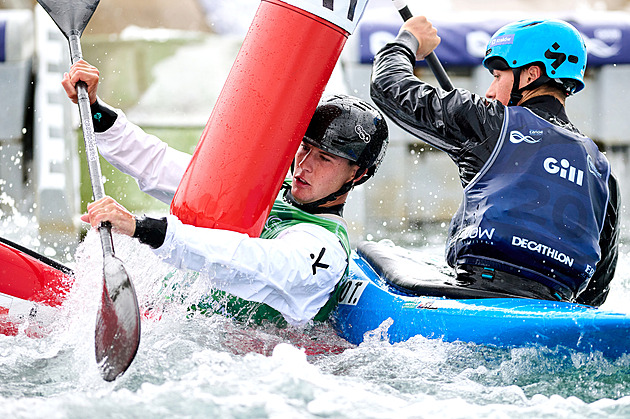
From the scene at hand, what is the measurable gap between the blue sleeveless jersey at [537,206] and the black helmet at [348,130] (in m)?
0.46

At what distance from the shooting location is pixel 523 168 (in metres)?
2.76

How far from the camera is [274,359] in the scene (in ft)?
7.70

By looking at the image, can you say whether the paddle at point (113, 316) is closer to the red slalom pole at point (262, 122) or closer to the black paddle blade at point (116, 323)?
the black paddle blade at point (116, 323)

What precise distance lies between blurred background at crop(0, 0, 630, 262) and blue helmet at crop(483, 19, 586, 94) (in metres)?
4.46

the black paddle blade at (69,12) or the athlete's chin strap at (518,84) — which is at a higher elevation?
the athlete's chin strap at (518,84)

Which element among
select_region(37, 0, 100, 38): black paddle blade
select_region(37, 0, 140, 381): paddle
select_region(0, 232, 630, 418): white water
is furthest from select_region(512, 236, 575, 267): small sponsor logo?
select_region(37, 0, 100, 38): black paddle blade

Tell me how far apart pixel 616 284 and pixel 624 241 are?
132 inches

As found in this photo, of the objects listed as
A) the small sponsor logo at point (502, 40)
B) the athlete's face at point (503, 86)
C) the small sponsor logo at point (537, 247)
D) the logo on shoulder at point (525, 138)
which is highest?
the small sponsor logo at point (502, 40)

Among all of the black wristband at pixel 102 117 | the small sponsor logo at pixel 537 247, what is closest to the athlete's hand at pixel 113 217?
the black wristband at pixel 102 117

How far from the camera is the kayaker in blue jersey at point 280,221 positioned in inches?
97.3

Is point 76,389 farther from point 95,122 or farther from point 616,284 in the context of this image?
point 616,284

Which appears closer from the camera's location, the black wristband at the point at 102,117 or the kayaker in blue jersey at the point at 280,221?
the kayaker in blue jersey at the point at 280,221

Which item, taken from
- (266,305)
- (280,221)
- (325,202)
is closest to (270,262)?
(266,305)

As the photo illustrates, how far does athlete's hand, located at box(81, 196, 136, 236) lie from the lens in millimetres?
2332
